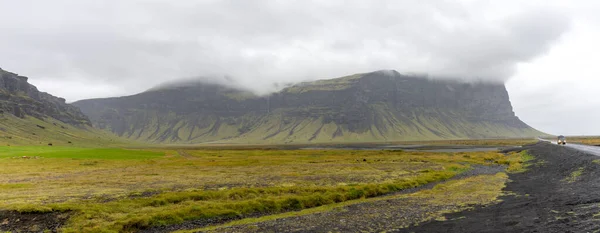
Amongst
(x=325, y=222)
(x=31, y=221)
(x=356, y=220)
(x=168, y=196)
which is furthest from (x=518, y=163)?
(x=31, y=221)

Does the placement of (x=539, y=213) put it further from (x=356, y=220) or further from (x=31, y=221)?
(x=31, y=221)

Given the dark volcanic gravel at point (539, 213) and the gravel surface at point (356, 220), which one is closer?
the dark volcanic gravel at point (539, 213)

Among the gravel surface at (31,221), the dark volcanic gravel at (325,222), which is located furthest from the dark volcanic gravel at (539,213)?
the gravel surface at (31,221)

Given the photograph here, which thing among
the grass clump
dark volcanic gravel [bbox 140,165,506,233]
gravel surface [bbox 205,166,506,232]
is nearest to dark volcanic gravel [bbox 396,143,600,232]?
gravel surface [bbox 205,166,506,232]

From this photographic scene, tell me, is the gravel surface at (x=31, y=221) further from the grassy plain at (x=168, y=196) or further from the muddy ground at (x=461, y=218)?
the grassy plain at (x=168, y=196)

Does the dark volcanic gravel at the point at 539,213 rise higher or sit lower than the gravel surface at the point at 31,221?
higher

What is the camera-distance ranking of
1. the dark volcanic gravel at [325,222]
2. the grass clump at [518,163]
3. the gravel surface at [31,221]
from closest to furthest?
the dark volcanic gravel at [325,222] → the gravel surface at [31,221] → the grass clump at [518,163]

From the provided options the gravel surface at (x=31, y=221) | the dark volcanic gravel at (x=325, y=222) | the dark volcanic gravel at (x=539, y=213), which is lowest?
the gravel surface at (x=31, y=221)

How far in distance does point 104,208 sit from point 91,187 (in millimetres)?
16303

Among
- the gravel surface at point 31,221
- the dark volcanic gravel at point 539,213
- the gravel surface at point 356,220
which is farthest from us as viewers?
the gravel surface at point 31,221

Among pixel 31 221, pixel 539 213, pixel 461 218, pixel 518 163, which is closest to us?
pixel 539 213

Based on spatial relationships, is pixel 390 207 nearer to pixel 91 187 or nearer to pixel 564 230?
pixel 564 230

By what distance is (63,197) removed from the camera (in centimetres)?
3941

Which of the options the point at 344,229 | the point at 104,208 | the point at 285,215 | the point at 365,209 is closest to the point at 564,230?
the point at 344,229
